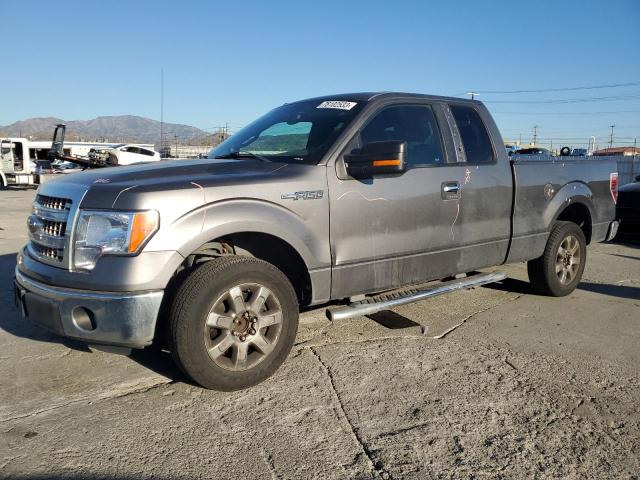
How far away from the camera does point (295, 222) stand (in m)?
3.52

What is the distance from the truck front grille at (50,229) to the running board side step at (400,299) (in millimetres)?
1789

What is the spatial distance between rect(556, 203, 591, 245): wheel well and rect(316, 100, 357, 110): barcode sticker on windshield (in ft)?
9.63

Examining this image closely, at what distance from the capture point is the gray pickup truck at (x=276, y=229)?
3029 mm

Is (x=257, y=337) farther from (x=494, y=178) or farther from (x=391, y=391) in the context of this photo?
(x=494, y=178)

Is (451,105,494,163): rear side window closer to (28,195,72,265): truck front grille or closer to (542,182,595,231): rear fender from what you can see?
(542,182,595,231): rear fender

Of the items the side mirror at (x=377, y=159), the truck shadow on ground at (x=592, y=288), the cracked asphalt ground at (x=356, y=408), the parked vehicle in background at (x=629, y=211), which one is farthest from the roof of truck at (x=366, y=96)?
the parked vehicle in background at (x=629, y=211)

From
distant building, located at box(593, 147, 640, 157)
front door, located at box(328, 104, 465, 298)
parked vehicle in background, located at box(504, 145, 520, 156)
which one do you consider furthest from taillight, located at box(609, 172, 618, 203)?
distant building, located at box(593, 147, 640, 157)

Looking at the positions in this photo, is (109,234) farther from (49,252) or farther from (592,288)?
(592,288)

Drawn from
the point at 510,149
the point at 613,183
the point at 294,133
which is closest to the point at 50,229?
the point at 294,133

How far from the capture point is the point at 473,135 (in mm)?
4812

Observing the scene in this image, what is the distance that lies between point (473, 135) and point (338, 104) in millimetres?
1352

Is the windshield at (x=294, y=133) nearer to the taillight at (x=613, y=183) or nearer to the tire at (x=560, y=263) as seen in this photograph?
the tire at (x=560, y=263)

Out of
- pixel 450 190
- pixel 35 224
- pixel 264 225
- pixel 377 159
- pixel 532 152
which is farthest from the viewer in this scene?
pixel 532 152

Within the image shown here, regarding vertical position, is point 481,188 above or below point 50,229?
above
